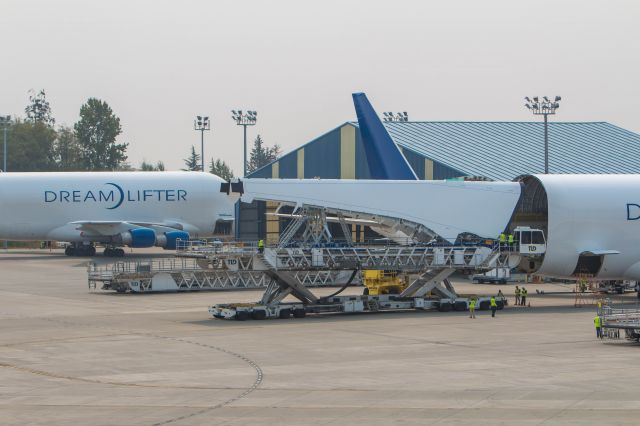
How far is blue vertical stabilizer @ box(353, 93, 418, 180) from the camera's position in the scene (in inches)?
2520

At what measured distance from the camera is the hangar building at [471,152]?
3295 inches

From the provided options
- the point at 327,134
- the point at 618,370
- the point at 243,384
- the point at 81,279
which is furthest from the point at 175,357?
the point at 327,134

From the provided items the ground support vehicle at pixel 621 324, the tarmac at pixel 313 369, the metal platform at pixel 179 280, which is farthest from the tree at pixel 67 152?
the ground support vehicle at pixel 621 324

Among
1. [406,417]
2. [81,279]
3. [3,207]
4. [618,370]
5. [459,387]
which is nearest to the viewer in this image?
[406,417]

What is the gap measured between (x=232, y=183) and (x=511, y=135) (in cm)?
5094

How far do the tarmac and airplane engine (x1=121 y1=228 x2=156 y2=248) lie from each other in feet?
111

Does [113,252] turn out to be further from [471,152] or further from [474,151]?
[474,151]

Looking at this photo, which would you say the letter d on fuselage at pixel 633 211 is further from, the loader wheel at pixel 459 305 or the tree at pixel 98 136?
the tree at pixel 98 136

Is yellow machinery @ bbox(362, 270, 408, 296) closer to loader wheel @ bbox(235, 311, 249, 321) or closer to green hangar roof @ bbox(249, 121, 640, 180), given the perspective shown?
loader wheel @ bbox(235, 311, 249, 321)

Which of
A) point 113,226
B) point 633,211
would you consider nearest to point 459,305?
point 633,211

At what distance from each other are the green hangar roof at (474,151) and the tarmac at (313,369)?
32304 mm

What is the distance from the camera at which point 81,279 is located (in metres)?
70.6

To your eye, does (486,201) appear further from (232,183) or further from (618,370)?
(618,370)

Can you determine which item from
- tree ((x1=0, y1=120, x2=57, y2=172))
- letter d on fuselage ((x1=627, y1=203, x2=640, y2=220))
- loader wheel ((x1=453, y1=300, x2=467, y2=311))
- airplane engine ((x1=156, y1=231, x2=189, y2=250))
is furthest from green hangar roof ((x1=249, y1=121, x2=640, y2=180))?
tree ((x1=0, y1=120, x2=57, y2=172))
